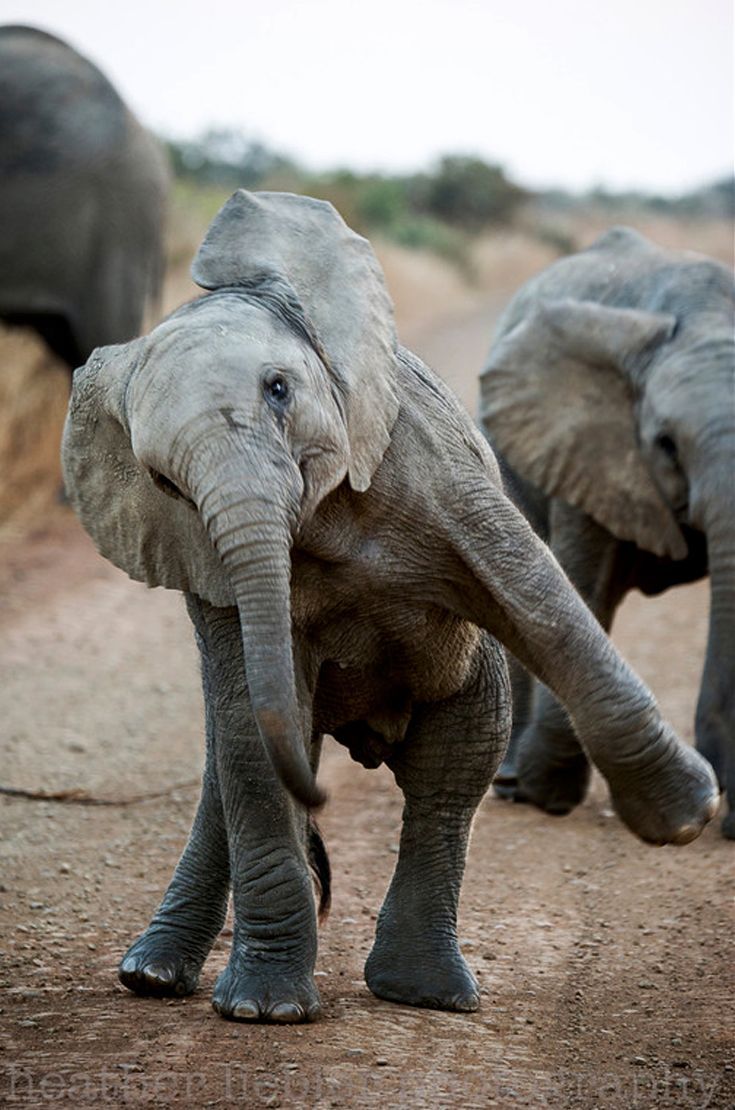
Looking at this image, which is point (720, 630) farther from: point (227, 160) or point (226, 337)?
point (227, 160)

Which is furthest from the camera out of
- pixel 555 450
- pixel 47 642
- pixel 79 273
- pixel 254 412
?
pixel 79 273

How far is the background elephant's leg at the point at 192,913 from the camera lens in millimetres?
4449

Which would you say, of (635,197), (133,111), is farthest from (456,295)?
(635,197)

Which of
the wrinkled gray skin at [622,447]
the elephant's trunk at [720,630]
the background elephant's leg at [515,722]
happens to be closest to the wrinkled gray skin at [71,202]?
the wrinkled gray skin at [622,447]

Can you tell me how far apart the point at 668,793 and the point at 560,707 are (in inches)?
98.7

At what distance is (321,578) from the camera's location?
4.11m

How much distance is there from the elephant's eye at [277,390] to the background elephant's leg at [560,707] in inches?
121

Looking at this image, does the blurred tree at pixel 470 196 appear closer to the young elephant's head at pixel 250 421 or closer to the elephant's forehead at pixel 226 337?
the young elephant's head at pixel 250 421

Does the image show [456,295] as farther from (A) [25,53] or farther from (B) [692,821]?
(B) [692,821]

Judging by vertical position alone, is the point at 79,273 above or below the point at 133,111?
below

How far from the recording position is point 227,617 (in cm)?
415

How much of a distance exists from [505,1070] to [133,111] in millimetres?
9557

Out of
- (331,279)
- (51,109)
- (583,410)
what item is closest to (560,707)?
(583,410)

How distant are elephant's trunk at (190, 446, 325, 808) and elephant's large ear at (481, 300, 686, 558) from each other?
323 centimetres
